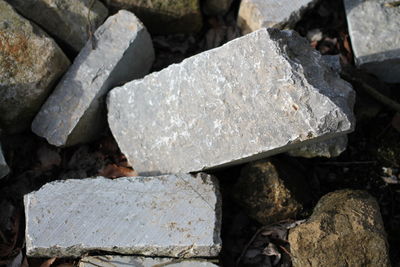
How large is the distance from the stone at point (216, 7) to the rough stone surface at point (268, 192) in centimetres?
135

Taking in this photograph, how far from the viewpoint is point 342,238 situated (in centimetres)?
255

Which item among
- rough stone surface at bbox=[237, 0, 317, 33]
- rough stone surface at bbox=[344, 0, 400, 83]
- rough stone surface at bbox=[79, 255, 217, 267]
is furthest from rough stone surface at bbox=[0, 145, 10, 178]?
rough stone surface at bbox=[344, 0, 400, 83]

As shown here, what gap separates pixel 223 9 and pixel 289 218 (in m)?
1.68

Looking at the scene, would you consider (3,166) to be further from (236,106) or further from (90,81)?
(236,106)

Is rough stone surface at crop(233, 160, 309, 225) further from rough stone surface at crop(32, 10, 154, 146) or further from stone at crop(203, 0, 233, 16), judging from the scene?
stone at crop(203, 0, 233, 16)

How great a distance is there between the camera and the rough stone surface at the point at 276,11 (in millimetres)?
3295

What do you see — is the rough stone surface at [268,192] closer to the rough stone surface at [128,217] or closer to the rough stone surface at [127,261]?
the rough stone surface at [128,217]

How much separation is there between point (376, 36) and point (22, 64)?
2.35 m

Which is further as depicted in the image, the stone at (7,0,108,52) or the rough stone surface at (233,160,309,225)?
the stone at (7,0,108,52)

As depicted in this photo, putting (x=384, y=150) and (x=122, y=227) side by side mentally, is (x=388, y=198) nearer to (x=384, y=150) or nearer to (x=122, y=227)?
(x=384, y=150)

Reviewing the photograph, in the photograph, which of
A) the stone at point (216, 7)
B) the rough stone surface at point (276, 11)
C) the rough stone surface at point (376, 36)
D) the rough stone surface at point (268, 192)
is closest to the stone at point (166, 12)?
the stone at point (216, 7)

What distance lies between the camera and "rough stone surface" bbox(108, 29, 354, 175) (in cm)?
244

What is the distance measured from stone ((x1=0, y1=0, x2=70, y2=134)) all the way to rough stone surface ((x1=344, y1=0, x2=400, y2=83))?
201cm

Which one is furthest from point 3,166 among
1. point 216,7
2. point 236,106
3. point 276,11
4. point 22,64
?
point 276,11
